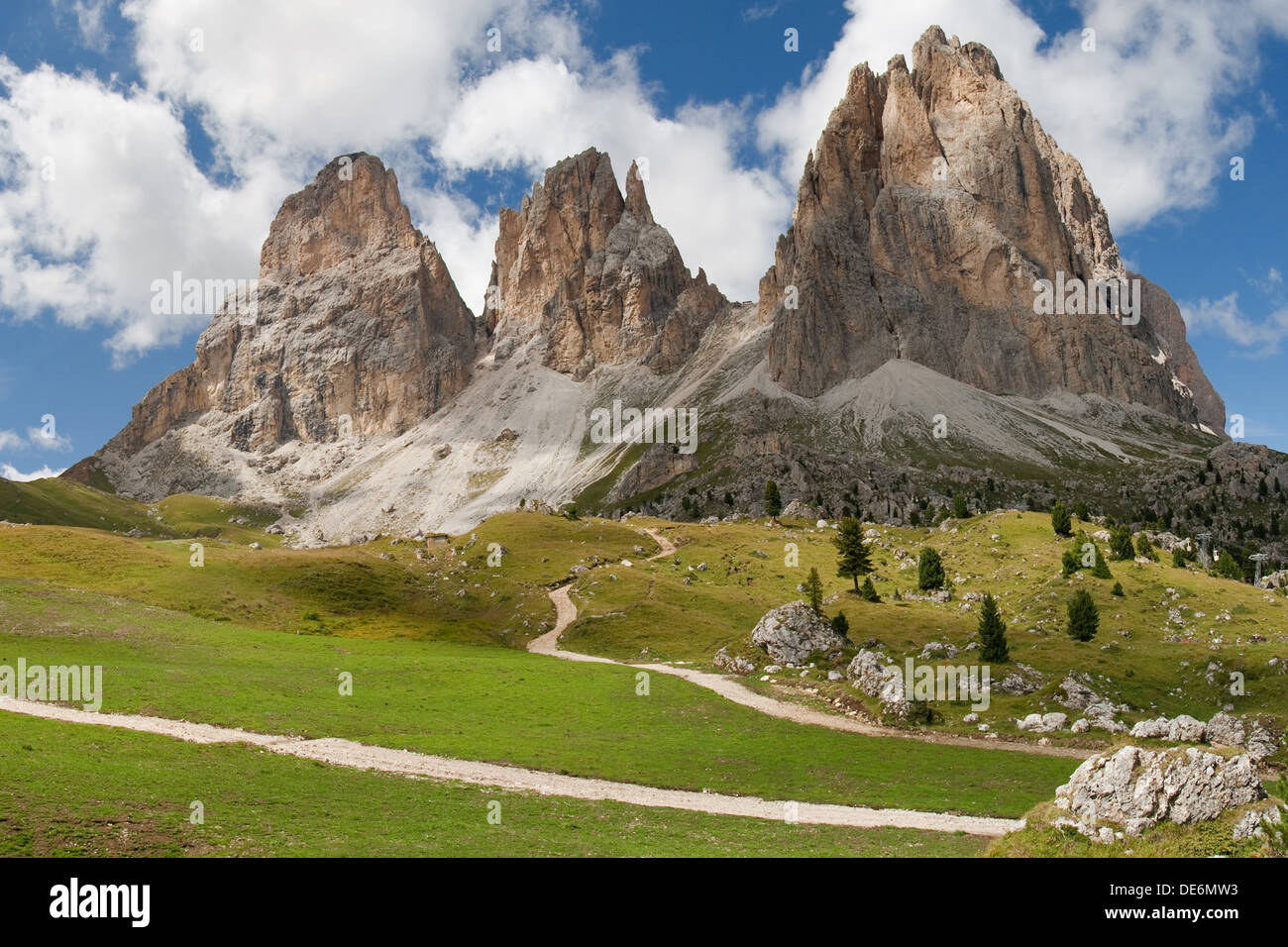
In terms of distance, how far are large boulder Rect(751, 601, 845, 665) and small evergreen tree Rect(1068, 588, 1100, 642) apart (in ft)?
62.1

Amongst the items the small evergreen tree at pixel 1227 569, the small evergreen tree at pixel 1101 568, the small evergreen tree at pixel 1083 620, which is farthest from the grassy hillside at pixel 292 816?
the small evergreen tree at pixel 1227 569

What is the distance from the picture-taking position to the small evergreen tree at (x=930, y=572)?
95.3 metres

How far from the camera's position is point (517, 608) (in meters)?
93.9

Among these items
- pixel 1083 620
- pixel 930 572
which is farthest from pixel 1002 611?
pixel 930 572

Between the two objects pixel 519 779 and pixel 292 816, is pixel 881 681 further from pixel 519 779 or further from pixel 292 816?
pixel 292 816

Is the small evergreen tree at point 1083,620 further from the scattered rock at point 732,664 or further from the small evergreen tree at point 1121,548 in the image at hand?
the small evergreen tree at point 1121,548

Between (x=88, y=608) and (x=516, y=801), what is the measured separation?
51.1 meters

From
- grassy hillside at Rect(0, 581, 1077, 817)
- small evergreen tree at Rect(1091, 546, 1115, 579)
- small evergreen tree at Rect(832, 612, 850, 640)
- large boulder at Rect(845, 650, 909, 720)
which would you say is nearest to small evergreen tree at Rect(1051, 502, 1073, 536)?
small evergreen tree at Rect(1091, 546, 1115, 579)

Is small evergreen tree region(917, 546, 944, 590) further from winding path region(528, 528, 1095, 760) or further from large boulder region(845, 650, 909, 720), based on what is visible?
winding path region(528, 528, 1095, 760)

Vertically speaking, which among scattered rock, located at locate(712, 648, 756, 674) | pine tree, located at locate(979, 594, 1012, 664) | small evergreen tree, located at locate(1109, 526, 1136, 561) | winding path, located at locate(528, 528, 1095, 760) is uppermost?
small evergreen tree, located at locate(1109, 526, 1136, 561)

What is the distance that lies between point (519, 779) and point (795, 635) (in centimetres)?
3886

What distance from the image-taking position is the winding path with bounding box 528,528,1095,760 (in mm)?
45250

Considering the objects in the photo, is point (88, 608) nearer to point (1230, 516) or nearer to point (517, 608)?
point (517, 608)
